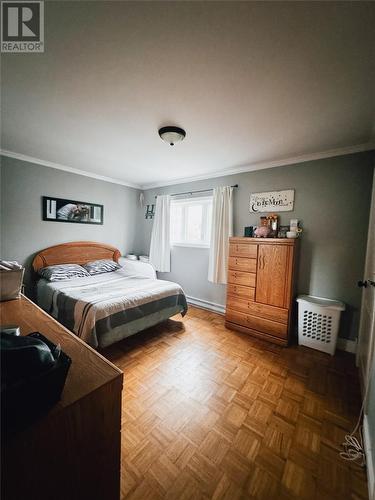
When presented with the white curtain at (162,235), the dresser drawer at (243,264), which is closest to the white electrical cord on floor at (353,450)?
the dresser drawer at (243,264)

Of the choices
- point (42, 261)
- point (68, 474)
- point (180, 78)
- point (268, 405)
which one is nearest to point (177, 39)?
point (180, 78)

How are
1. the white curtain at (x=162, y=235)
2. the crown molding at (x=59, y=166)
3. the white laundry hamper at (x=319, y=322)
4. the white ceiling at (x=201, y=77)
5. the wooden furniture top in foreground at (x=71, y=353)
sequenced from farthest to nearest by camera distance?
the white curtain at (x=162, y=235), the crown molding at (x=59, y=166), the white laundry hamper at (x=319, y=322), the white ceiling at (x=201, y=77), the wooden furniture top in foreground at (x=71, y=353)

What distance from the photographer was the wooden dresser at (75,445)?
0.50 m

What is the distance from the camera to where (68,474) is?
23.9 inches

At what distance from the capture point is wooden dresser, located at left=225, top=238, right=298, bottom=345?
96.1 inches

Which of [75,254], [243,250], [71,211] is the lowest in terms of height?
[75,254]

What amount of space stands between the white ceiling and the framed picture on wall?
1077 mm

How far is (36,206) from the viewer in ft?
10.5

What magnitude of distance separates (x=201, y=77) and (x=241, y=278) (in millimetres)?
2225

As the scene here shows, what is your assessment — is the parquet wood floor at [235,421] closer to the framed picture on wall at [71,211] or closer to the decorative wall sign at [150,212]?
the framed picture on wall at [71,211]

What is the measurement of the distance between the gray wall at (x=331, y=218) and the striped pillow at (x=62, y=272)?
9.55 ft

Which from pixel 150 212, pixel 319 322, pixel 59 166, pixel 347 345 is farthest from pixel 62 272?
pixel 347 345

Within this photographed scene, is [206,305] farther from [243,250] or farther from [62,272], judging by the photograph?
[62,272]

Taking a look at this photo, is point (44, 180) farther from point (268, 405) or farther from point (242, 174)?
point (268, 405)
